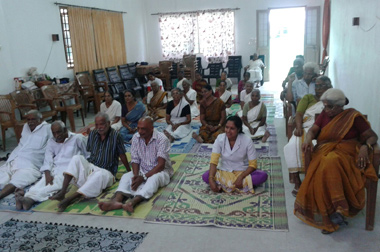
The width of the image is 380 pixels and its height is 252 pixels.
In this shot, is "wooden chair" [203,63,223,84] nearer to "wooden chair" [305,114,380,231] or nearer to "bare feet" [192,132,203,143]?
"bare feet" [192,132,203,143]

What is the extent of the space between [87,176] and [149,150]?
0.67m

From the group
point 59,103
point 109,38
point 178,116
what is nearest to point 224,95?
point 178,116

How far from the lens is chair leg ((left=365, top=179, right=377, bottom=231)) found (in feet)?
8.43

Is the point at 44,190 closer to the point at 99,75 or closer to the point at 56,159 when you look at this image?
the point at 56,159


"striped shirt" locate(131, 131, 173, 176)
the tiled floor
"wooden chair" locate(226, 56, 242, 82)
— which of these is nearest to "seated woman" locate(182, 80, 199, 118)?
"striped shirt" locate(131, 131, 173, 176)

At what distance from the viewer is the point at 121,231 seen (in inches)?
111

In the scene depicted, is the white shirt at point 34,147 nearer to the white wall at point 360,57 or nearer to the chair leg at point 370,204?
the chair leg at point 370,204

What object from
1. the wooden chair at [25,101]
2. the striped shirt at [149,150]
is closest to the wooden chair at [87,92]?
the wooden chair at [25,101]

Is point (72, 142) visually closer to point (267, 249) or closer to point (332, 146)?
point (267, 249)

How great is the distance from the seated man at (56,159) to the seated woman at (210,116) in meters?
1.94

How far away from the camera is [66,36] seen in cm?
812

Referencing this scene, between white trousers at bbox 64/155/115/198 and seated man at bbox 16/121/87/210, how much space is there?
271 millimetres

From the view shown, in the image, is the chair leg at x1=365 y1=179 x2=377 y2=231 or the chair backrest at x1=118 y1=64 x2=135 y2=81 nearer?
the chair leg at x1=365 y1=179 x2=377 y2=231

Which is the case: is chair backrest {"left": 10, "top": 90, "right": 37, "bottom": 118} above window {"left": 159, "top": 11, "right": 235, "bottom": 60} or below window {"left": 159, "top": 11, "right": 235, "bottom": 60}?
below
